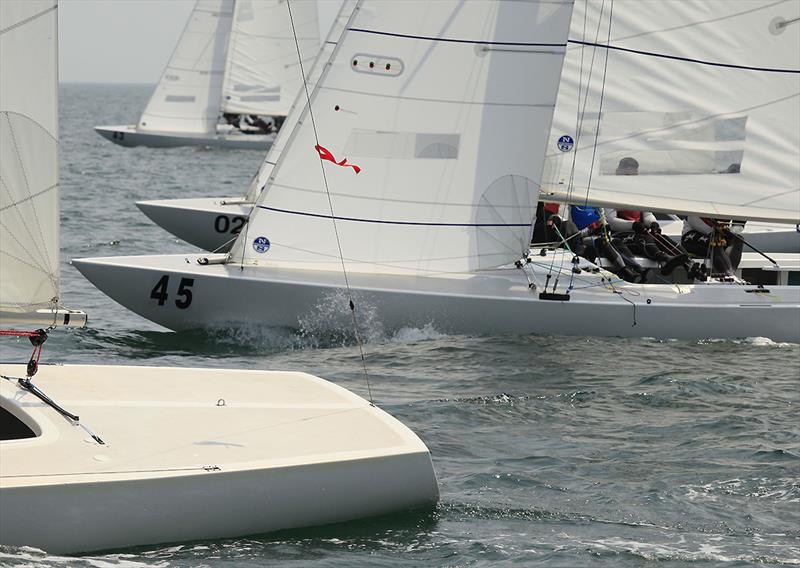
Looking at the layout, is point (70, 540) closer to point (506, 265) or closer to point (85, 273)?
point (85, 273)

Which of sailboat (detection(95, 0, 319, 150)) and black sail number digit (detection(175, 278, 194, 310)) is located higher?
sailboat (detection(95, 0, 319, 150))

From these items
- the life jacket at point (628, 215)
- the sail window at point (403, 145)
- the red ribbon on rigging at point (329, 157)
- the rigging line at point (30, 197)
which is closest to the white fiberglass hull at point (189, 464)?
the rigging line at point (30, 197)

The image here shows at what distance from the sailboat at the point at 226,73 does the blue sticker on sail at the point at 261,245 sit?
85.7 feet

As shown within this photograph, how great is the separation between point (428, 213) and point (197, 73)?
2938cm

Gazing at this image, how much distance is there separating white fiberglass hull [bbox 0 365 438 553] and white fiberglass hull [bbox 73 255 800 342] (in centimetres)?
446

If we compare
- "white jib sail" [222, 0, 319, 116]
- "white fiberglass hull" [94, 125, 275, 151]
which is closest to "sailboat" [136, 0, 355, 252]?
"white jib sail" [222, 0, 319, 116]

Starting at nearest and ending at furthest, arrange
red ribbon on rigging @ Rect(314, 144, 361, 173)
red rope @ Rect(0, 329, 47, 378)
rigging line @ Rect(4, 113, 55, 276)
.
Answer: rigging line @ Rect(4, 113, 55, 276)
red rope @ Rect(0, 329, 47, 378)
red ribbon on rigging @ Rect(314, 144, 361, 173)

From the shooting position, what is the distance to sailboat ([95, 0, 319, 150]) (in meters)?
38.9

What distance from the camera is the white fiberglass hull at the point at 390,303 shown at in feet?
40.5

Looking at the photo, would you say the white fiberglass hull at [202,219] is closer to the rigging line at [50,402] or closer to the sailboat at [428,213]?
the sailboat at [428,213]

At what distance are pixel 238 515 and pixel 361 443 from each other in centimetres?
79

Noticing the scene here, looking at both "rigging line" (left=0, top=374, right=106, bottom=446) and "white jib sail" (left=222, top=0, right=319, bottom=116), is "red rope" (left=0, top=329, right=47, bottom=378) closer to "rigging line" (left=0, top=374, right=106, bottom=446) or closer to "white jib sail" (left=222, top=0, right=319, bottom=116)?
"rigging line" (left=0, top=374, right=106, bottom=446)

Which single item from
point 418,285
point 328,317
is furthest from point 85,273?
point 418,285

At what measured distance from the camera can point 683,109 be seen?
527 inches
